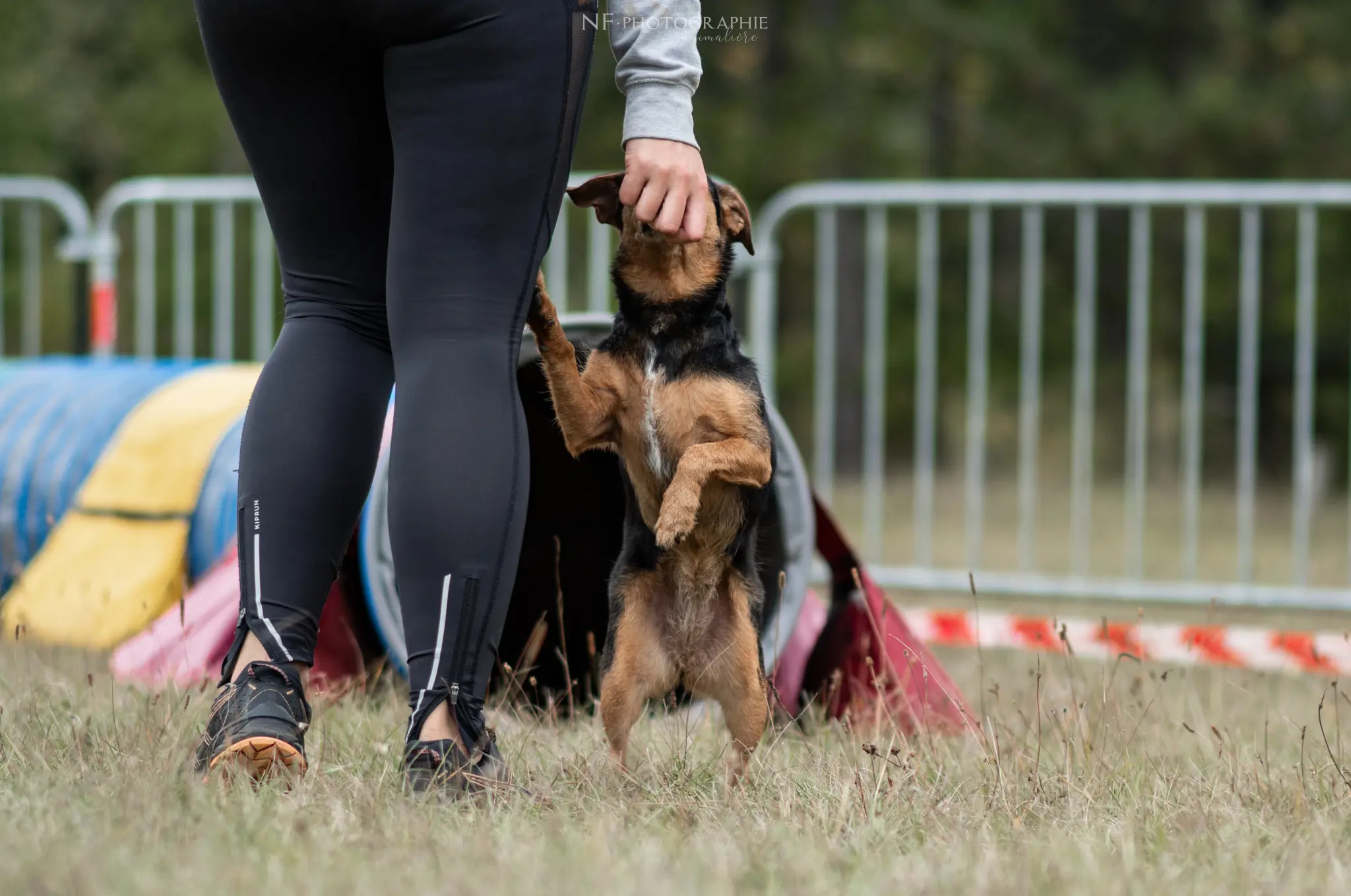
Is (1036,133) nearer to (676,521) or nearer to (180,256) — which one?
(180,256)

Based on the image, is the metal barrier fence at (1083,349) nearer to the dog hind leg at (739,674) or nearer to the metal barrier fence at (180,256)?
the metal barrier fence at (180,256)

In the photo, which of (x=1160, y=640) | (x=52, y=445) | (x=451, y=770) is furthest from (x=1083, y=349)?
(x=451, y=770)

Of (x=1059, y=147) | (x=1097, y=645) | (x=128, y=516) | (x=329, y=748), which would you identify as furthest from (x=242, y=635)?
(x=1059, y=147)

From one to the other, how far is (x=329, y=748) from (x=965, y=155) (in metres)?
13.3

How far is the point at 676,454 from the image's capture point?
2744 mm

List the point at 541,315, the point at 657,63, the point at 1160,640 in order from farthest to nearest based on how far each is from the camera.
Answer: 1. the point at 1160,640
2. the point at 541,315
3. the point at 657,63

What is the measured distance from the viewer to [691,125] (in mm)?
2332

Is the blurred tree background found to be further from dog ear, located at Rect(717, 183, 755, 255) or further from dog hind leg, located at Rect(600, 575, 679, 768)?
dog hind leg, located at Rect(600, 575, 679, 768)

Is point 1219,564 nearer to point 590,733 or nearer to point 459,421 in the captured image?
point 590,733

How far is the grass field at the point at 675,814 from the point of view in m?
1.67

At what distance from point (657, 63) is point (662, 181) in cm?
18

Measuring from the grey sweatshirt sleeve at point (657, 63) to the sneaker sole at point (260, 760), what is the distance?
3.39 ft

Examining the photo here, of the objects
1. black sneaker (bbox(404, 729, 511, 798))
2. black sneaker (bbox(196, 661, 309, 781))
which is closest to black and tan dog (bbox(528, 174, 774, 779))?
black sneaker (bbox(404, 729, 511, 798))

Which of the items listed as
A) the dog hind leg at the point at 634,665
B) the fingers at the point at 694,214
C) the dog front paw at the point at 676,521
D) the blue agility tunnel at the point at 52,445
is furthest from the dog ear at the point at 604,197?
the blue agility tunnel at the point at 52,445
